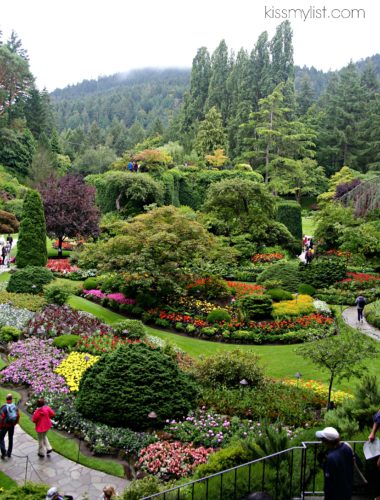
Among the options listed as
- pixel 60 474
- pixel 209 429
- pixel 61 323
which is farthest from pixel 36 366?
pixel 209 429

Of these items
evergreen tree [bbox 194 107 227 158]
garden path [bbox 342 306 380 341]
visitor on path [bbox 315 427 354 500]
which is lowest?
garden path [bbox 342 306 380 341]

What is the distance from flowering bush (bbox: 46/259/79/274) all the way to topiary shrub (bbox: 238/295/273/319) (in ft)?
33.9

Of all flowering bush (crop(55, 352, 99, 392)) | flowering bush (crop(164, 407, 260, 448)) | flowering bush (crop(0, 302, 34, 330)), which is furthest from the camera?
flowering bush (crop(0, 302, 34, 330))

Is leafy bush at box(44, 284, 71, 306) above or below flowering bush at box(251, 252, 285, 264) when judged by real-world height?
above

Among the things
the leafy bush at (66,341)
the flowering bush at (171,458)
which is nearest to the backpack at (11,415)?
the flowering bush at (171,458)

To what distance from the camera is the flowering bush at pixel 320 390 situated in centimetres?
1186

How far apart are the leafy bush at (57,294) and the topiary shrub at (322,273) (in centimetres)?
1136

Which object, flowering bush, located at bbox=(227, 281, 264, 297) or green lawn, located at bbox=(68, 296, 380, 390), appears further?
flowering bush, located at bbox=(227, 281, 264, 297)

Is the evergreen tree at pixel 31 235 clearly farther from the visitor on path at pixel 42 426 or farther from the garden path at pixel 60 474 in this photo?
the visitor on path at pixel 42 426

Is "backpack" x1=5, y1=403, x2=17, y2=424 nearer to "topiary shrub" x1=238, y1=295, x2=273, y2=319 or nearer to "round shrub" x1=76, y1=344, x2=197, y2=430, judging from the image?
"round shrub" x1=76, y1=344, x2=197, y2=430

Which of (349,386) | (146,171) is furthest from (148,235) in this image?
(146,171)

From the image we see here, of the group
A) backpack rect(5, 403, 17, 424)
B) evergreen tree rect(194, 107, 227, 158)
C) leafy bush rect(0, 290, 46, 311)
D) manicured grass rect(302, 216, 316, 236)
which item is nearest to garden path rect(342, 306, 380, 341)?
leafy bush rect(0, 290, 46, 311)

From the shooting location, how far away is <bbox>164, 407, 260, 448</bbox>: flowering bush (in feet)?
32.7

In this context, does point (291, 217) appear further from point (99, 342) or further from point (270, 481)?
point (270, 481)
